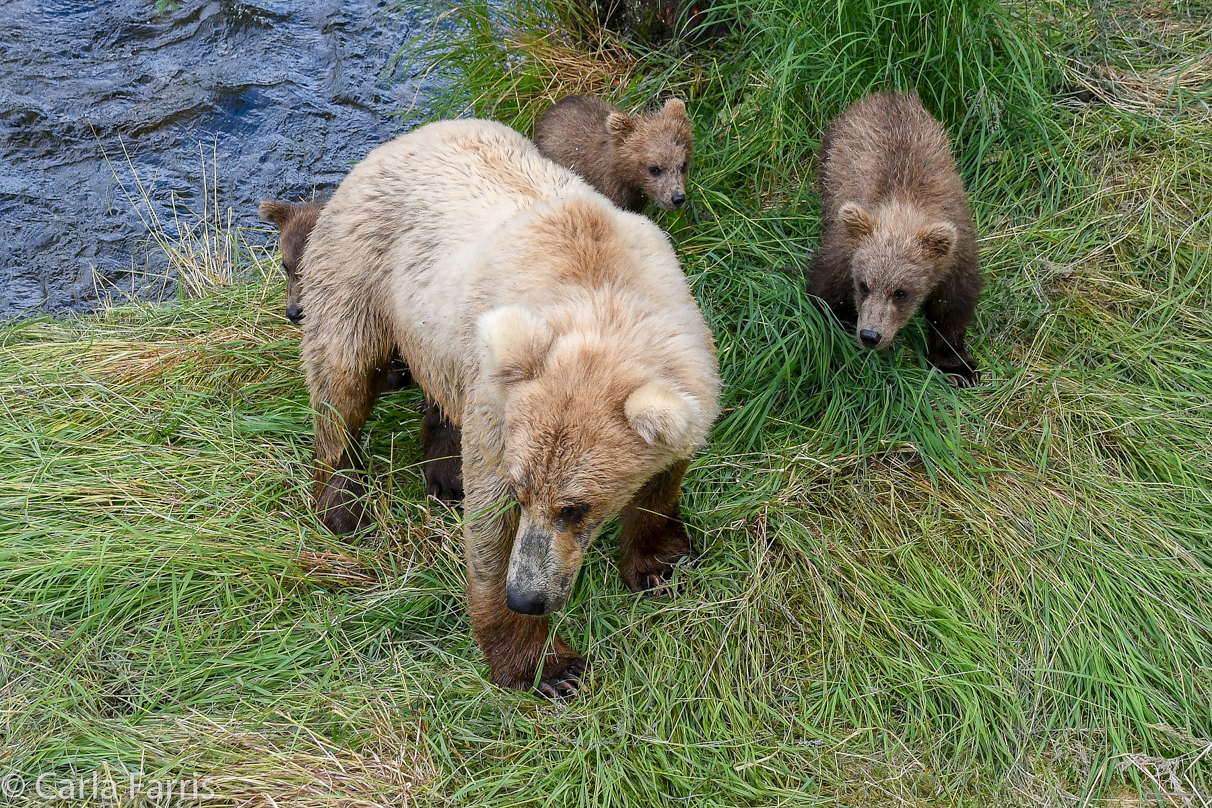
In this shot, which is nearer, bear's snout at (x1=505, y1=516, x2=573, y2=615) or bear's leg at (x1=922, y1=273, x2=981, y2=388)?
bear's snout at (x1=505, y1=516, x2=573, y2=615)

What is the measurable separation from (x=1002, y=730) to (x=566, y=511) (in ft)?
6.56

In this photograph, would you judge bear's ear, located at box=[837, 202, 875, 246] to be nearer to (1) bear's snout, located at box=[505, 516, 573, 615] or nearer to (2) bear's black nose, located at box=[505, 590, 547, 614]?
(1) bear's snout, located at box=[505, 516, 573, 615]

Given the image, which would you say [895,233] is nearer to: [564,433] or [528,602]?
[564,433]

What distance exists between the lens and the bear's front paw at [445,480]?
5055mm

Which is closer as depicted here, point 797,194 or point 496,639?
point 496,639

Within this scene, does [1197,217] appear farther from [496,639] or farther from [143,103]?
[143,103]

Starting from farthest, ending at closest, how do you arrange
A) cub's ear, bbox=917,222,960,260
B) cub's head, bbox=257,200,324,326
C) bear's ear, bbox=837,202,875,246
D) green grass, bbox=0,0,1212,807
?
1. cub's head, bbox=257,200,324,326
2. bear's ear, bbox=837,202,875,246
3. cub's ear, bbox=917,222,960,260
4. green grass, bbox=0,0,1212,807

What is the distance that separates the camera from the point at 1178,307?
513 centimetres

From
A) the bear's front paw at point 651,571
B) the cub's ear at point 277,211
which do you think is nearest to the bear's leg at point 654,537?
the bear's front paw at point 651,571

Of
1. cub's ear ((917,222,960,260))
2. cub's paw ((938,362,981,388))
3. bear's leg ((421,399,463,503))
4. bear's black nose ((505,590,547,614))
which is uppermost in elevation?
cub's ear ((917,222,960,260))

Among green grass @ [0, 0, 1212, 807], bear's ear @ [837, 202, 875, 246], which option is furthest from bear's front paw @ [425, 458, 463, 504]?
bear's ear @ [837, 202, 875, 246]

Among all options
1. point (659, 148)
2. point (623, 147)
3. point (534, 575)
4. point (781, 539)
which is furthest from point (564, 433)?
point (623, 147)

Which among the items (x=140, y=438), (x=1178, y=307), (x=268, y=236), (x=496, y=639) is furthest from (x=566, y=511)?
(x=268, y=236)

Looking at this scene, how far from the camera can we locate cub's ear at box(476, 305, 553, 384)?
3.36 m
